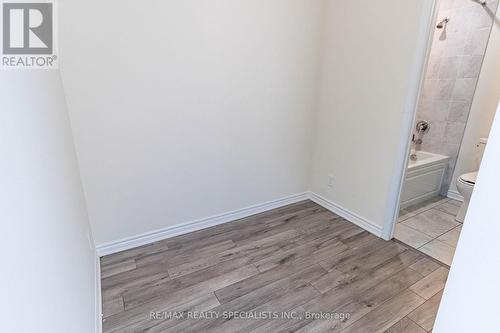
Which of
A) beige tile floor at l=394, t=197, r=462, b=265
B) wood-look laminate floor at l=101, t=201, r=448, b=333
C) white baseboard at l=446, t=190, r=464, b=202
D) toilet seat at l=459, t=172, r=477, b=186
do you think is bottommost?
wood-look laminate floor at l=101, t=201, r=448, b=333

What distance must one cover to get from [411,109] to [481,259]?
5.42ft

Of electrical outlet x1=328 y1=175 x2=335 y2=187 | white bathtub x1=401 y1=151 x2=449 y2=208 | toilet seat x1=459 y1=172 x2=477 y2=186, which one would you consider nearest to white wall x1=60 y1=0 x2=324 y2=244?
electrical outlet x1=328 y1=175 x2=335 y2=187

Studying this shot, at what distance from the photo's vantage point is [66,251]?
0.98m

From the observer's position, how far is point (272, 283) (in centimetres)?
172

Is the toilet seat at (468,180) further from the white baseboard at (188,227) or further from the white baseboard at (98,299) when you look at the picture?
the white baseboard at (98,299)

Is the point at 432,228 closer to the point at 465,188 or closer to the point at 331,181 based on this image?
the point at 465,188

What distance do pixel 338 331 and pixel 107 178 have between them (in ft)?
5.87

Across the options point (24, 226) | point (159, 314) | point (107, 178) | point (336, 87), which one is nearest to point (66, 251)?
point (24, 226)

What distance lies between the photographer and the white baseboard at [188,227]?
1980 millimetres

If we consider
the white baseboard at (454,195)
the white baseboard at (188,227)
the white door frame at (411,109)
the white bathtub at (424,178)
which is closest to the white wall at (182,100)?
the white baseboard at (188,227)

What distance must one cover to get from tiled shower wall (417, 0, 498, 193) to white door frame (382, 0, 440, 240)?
1.45 metres

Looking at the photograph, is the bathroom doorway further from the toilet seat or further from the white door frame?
the white door frame

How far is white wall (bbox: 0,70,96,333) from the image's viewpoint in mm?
510

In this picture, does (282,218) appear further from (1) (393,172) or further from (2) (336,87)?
(2) (336,87)
